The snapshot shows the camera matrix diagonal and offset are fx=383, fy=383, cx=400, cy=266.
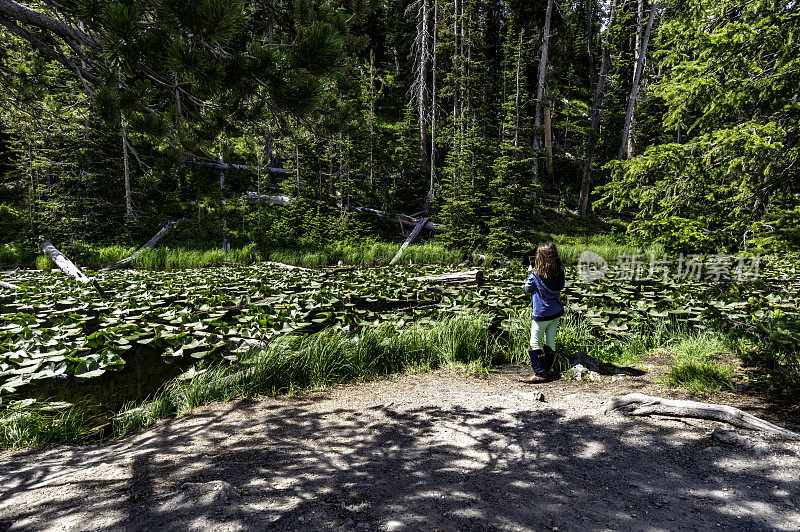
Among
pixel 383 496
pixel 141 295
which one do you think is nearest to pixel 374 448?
pixel 383 496

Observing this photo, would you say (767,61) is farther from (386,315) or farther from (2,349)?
(2,349)

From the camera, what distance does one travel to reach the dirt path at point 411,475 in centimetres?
207

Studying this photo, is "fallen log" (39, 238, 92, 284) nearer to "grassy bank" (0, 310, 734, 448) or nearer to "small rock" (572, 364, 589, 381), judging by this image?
"grassy bank" (0, 310, 734, 448)

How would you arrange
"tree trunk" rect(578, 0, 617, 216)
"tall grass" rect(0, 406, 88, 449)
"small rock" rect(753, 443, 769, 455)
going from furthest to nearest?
1. "tree trunk" rect(578, 0, 617, 216)
2. "tall grass" rect(0, 406, 88, 449)
3. "small rock" rect(753, 443, 769, 455)

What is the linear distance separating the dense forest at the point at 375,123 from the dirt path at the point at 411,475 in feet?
8.40

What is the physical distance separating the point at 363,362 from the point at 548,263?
9.19ft

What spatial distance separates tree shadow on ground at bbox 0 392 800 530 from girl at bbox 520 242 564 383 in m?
1.26

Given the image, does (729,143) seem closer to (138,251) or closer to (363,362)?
(363,362)

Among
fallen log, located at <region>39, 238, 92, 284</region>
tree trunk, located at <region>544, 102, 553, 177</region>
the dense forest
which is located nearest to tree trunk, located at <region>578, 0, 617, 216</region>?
the dense forest

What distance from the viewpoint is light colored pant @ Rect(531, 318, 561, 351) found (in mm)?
4859

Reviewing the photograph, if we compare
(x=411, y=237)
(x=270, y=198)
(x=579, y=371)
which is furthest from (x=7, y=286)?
(x=411, y=237)

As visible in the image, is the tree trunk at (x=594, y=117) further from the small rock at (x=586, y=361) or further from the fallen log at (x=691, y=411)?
the fallen log at (x=691, y=411)

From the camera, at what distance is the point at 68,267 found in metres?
11.3

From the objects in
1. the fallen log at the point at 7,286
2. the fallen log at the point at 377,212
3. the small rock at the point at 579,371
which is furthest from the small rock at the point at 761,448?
the fallen log at the point at 377,212
